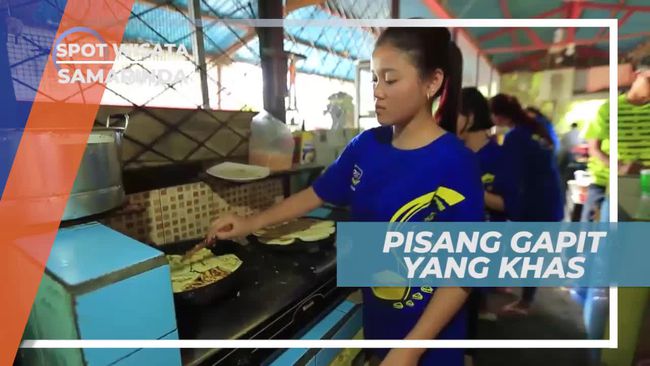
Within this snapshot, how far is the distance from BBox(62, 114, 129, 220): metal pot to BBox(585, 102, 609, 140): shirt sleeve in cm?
103

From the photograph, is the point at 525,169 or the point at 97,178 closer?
the point at 97,178

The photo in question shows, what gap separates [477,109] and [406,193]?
2.14 ft

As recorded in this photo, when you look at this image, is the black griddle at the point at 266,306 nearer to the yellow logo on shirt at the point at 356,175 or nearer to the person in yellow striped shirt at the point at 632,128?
the yellow logo on shirt at the point at 356,175

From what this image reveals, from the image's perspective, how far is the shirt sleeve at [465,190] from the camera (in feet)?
1.77

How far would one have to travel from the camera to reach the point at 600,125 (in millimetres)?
718

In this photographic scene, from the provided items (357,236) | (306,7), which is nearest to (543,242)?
(357,236)

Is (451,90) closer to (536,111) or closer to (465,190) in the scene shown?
(465,190)

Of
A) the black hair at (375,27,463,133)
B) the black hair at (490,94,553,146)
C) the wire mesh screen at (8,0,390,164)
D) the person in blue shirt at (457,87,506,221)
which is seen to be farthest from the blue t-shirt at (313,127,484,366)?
the black hair at (490,94,553,146)

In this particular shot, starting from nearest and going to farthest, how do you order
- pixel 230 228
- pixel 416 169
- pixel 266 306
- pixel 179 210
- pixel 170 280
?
1. pixel 170 280
2. pixel 416 169
3. pixel 266 306
4. pixel 230 228
5. pixel 179 210

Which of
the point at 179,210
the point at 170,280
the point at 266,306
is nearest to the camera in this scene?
the point at 170,280

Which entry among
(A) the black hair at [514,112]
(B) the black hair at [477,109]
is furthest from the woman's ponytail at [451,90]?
(A) the black hair at [514,112]
